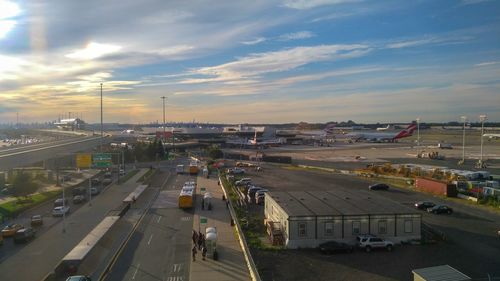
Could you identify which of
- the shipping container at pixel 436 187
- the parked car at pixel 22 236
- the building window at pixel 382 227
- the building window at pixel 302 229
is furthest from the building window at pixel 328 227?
the shipping container at pixel 436 187

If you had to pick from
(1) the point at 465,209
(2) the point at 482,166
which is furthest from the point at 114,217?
(2) the point at 482,166

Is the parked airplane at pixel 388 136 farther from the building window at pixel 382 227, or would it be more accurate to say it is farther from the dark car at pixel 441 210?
the building window at pixel 382 227

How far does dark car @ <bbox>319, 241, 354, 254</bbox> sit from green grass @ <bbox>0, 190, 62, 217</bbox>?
16626 millimetres

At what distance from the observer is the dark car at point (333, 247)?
15.0 metres

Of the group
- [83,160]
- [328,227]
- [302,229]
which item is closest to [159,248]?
[302,229]

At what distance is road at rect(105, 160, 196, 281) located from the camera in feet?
43.2

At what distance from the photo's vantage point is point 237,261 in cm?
1417

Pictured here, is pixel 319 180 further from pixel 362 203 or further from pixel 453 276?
pixel 453 276

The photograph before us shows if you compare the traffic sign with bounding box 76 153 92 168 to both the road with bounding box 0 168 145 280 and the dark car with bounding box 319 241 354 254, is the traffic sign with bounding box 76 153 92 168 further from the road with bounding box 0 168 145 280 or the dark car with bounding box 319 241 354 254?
the dark car with bounding box 319 241 354 254

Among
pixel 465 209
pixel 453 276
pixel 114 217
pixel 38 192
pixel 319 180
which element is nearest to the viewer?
pixel 453 276

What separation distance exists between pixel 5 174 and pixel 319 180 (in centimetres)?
2585

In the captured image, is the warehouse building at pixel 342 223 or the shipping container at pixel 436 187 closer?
the warehouse building at pixel 342 223

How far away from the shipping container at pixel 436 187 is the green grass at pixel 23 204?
24.8 meters

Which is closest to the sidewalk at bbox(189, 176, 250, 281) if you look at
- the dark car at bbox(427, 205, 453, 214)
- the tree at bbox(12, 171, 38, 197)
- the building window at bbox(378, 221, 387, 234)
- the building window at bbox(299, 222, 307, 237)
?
the building window at bbox(299, 222, 307, 237)
